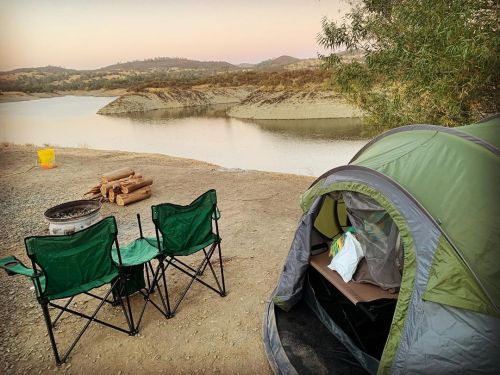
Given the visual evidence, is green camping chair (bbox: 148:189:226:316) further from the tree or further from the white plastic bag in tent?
the tree

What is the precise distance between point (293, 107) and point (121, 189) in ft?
88.8

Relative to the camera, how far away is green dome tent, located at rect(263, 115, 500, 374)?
115 inches

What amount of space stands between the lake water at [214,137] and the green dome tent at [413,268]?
999cm

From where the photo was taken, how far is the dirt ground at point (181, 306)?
4074 mm

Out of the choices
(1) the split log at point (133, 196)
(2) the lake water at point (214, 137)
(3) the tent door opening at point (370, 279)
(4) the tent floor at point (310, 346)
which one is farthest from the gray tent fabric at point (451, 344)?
(2) the lake water at point (214, 137)

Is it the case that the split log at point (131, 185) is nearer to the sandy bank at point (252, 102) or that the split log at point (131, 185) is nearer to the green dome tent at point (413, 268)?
the green dome tent at point (413, 268)

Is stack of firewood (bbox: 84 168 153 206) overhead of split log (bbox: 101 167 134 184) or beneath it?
beneath

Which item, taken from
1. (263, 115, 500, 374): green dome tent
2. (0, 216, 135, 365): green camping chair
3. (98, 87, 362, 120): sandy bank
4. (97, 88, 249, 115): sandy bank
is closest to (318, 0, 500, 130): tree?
(263, 115, 500, 374): green dome tent

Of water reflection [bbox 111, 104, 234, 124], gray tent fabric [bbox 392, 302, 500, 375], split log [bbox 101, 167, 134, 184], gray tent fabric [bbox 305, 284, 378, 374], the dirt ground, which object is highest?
gray tent fabric [bbox 392, 302, 500, 375]

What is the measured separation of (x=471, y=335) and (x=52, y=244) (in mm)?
3774

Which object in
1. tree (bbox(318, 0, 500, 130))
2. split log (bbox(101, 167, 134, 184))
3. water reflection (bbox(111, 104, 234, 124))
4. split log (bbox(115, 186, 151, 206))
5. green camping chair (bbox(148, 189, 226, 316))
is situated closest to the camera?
green camping chair (bbox(148, 189, 226, 316))

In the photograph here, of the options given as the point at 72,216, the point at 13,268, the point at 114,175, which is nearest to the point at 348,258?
the point at 13,268

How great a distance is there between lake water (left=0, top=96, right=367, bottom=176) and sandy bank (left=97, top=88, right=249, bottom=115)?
3.92 metres

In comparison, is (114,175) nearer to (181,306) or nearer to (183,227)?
(181,306)
